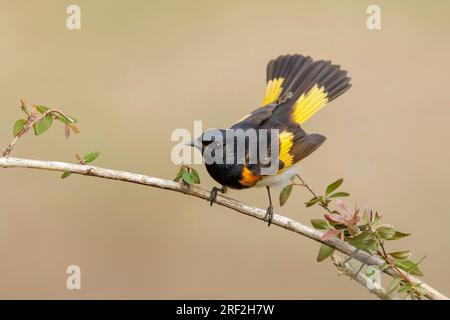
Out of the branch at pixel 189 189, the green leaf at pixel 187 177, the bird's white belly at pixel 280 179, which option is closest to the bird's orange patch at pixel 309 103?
the bird's white belly at pixel 280 179

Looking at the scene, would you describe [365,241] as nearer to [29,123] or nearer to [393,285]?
[393,285]

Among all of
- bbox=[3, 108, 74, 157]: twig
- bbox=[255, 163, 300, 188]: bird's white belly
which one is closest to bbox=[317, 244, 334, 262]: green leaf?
bbox=[3, 108, 74, 157]: twig

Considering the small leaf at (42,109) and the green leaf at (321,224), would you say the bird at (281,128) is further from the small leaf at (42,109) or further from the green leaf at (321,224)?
the small leaf at (42,109)

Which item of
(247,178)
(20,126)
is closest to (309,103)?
(247,178)

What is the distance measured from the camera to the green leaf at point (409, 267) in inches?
104

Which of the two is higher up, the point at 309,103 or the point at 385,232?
the point at 309,103

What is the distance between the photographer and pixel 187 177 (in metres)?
3.09

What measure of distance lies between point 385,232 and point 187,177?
82 cm

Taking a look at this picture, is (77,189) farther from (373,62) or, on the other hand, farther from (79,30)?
(373,62)

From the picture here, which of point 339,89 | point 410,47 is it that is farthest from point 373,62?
point 339,89

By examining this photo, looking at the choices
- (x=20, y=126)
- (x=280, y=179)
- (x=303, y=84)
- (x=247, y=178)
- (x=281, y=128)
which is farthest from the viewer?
(x=303, y=84)

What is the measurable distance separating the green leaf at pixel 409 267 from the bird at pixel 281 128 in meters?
0.68

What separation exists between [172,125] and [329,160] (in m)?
1.65

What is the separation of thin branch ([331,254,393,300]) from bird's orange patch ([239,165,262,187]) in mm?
1281
